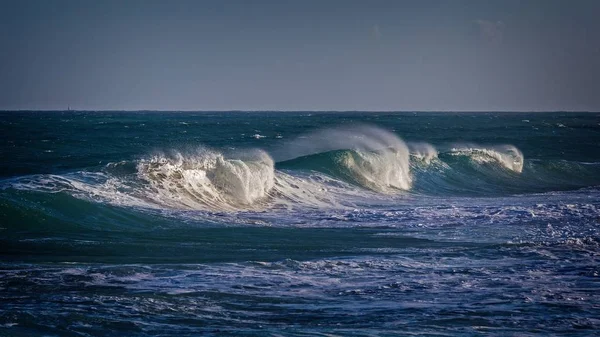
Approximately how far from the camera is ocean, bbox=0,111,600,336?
925cm

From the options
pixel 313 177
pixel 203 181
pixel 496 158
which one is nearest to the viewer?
pixel 203 181

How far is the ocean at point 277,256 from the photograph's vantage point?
30.3ft

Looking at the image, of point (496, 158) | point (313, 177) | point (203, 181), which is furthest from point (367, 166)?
point (496, 158)

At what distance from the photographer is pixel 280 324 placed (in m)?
9.08

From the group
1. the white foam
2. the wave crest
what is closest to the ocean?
the wave crest

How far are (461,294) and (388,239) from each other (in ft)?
16.4

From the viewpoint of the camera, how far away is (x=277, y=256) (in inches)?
528

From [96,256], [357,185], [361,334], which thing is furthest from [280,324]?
[357,185]

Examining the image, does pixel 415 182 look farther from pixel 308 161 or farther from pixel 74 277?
pixel 74 277

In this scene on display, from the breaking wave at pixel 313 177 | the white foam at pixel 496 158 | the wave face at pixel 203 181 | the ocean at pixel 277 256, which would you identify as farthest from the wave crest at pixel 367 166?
the wave face at pixel 203 181

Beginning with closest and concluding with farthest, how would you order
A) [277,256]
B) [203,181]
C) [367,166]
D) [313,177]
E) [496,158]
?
[277,256], [203,181], [313,177], [367,166], [496,158]

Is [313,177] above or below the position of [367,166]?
below

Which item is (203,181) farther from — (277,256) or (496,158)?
(496,158)

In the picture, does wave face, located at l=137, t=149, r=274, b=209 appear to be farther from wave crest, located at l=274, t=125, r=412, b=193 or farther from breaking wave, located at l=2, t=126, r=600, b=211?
wave crest, located at l=274, t=125, r=412, b=193
